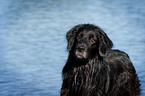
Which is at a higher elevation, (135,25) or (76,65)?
(135,25)

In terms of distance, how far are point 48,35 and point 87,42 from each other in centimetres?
1016

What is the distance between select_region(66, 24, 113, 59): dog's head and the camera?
7.95 metres

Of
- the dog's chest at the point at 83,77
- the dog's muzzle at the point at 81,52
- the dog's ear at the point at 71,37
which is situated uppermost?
the dog's ear at the point at 71,37

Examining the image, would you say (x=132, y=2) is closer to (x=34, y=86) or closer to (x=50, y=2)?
(x=50, y=2)

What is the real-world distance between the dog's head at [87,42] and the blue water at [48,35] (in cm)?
159

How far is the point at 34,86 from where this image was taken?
11055mm

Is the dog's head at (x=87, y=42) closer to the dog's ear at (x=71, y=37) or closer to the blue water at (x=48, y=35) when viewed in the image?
the dog's ear at (x=71, y=37)

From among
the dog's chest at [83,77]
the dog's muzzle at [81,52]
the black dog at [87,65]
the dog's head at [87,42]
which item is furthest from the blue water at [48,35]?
the dog's muzzle at [81,52]

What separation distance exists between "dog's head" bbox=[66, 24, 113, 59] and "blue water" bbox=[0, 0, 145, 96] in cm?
159

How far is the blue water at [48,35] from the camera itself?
11656 mm

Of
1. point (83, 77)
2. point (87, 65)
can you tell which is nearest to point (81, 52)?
point (87, 65)

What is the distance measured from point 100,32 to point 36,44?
8089 mm

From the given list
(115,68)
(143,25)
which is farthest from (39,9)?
(115,68)

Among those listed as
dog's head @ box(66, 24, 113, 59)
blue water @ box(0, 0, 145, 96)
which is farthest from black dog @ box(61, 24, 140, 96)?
blue water @ box(0, 0, 145, 96)
